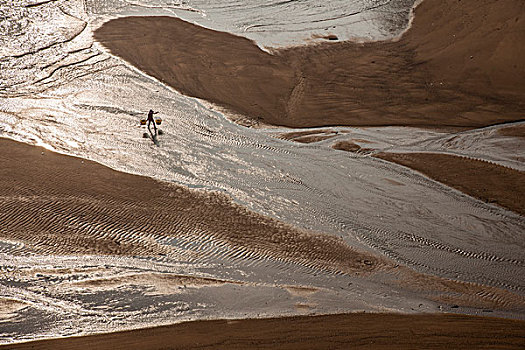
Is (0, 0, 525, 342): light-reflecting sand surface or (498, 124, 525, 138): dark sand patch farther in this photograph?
(498, 124, 525, 138): dark sand patch

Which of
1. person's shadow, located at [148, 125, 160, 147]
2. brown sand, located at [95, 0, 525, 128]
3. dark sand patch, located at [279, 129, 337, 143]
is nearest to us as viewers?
person's shadow, located at [148, 125, 160, 147]

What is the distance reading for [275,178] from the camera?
14008 mm

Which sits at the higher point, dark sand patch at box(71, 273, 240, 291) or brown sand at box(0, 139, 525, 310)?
brown sand at box(0, 139, 525, 310)

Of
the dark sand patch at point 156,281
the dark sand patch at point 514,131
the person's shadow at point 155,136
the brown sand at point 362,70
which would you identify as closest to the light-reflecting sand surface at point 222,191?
the dark sand patch at point 156,281

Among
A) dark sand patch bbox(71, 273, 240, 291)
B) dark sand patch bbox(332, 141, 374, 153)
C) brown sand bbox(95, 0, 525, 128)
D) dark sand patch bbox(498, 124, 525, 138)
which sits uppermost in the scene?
brown sand bbox(95, 0, 525, 128)

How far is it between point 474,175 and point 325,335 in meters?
7.62

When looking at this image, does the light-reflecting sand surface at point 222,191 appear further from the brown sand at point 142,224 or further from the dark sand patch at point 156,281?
the brown sand at point 142,224

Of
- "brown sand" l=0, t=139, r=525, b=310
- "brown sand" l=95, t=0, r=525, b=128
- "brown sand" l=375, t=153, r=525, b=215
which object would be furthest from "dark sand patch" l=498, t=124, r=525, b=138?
"brown sand" l=0, t=139, r=525, b=310

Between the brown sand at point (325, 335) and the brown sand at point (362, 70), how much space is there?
8.46 meters

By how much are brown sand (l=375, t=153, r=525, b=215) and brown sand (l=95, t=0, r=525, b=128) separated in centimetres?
213

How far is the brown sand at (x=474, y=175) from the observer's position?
1336 centimetres

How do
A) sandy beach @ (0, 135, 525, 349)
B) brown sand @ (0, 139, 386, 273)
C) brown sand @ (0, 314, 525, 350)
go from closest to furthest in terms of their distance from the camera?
brown sand @ (0, 314, 525, 350) → sandy beach @ (0, 135, 525, 349) → brown sand @ (0, 139, 386, 273)

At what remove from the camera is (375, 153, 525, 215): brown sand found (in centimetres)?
1336

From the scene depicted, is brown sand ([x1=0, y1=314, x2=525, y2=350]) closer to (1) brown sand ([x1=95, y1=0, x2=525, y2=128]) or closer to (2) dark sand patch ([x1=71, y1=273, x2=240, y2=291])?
(2) dark sand patch ([x1=71, y1=273, x2=240, y2=291])
